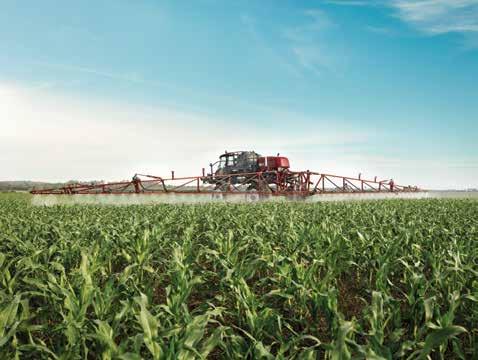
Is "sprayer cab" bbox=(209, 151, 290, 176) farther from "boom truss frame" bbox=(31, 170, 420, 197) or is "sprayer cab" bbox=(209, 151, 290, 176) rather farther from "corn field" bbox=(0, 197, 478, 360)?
"corn field" bbox=(0, 197, 478, 360)

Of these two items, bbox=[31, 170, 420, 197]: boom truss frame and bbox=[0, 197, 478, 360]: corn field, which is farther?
bbox=[31, 170, 420, 197]: boom truss frame

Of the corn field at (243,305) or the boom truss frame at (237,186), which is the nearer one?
the corn field at (243,305)

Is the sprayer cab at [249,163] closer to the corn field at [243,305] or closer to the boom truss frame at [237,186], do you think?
the boom truss frame at [237,186]

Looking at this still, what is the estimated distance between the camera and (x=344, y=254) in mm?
5090

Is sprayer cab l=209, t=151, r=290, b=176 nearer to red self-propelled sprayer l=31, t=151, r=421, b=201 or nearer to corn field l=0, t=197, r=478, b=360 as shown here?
red self-propelled sprayer l=31, t=151, r=421, b=201

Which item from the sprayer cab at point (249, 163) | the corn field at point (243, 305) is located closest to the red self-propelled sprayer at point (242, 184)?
the sprayer cab at point (249, 163)

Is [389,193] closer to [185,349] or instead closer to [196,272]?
[196,272]

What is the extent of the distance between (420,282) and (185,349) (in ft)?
7.74

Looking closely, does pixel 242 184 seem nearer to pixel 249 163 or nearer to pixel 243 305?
pixel 249 163

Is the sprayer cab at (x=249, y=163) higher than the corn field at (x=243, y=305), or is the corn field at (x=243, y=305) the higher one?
the sprayer cab at (x=249, y=163)

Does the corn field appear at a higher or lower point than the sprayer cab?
lower

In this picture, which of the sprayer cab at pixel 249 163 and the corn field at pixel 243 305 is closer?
the corn field at pixel 243 305

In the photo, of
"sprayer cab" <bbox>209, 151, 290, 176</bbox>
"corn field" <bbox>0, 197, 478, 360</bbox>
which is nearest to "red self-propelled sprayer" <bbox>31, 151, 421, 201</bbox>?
"sprayer cab" <bbox>209, 151, 290, 176</bbox>

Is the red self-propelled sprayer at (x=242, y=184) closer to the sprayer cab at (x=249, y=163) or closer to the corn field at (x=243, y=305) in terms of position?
the sprayer cab at (x=249, y=163)
